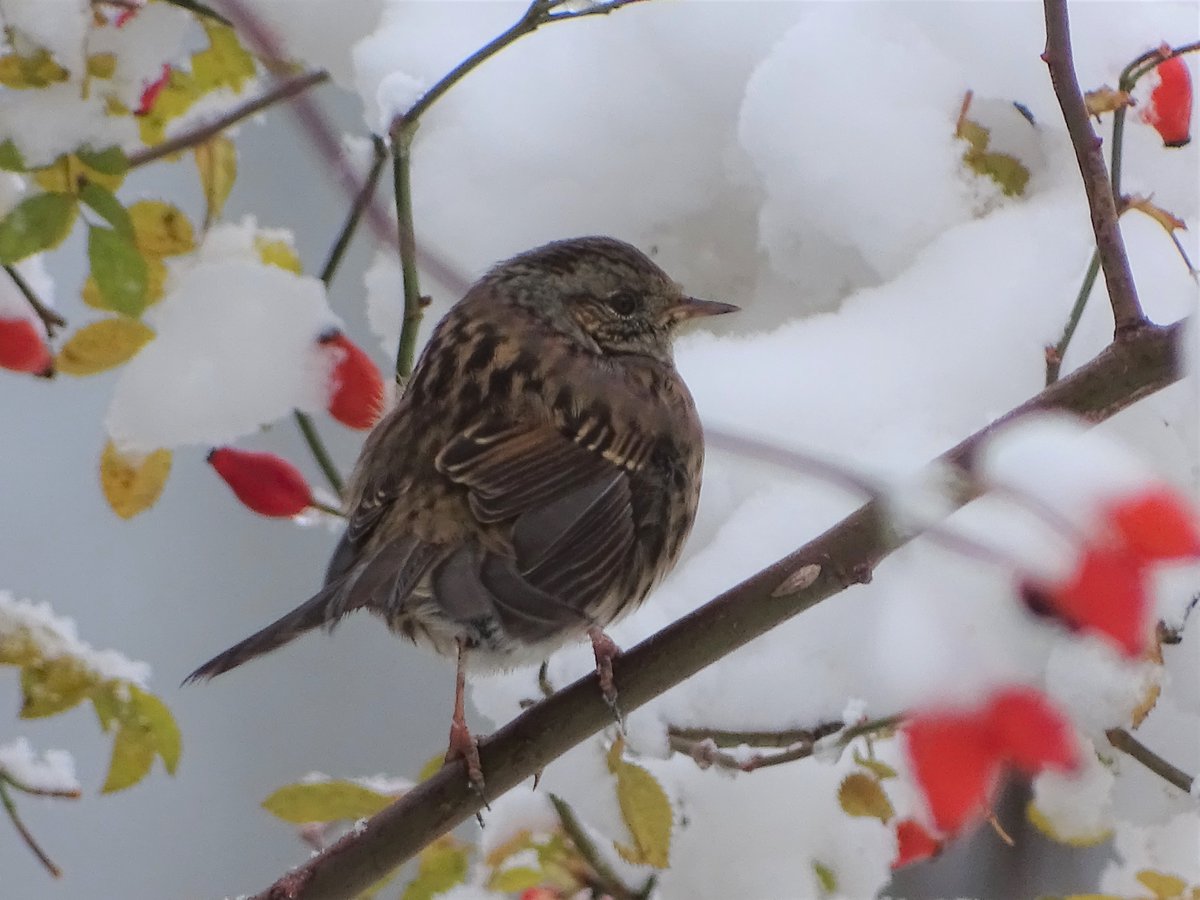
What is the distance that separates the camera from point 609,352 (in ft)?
4.42

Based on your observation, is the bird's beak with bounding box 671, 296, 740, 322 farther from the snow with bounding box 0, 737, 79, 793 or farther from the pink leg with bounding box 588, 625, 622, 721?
the snow with bounding box 0, 737, 79, 793

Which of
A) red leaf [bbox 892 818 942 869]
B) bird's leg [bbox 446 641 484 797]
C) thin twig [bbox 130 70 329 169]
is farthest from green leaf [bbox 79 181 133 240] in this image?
Result: red leaf [bbox 892 818 942 869]

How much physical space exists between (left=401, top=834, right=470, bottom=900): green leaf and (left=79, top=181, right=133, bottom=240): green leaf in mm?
503

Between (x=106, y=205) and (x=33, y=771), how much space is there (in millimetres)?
446

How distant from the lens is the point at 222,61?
117 centimetres

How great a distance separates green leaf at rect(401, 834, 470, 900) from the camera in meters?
1.09

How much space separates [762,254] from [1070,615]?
434 millimetres

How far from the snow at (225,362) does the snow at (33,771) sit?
273mm

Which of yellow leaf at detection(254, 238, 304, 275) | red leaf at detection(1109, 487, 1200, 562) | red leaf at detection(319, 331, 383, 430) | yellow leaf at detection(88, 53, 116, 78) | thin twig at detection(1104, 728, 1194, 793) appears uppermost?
yellow leaf at detection(88, 53, 116, 78)

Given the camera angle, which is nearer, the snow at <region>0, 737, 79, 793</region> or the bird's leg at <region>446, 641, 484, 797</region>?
the bird's leg at <region>446, 641, 484, 797</region>

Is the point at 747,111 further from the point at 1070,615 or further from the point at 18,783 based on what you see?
the point at 18,783

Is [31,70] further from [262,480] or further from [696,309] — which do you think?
[696,309]

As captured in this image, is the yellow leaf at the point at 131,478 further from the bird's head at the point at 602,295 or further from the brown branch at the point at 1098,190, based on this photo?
the brown branch at the point at 1098,190

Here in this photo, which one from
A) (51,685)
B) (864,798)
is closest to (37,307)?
(51,685)
